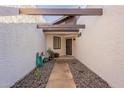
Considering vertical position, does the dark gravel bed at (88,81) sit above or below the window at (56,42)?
below

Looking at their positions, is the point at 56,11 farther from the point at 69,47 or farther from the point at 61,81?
the point at 69,47

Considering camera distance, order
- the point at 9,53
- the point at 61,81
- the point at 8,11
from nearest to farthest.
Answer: the point at 9,53 < the point at 8,11 < the point at 61,81

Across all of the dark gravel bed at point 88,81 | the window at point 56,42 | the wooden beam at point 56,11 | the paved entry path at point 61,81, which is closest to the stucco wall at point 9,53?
the wooden beam at point 56,11

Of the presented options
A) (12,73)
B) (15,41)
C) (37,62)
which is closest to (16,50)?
(15,41)

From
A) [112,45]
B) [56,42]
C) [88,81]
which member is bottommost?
[88,81]

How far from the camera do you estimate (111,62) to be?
485cm

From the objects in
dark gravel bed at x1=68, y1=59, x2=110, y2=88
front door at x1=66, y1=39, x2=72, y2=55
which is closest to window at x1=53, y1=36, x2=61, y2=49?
front door at x1=66, y1=39, x2=72, y2=55

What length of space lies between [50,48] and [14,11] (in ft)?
36.5

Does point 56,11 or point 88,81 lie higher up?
point 56,11

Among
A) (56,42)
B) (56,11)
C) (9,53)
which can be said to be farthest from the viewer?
(56,42)

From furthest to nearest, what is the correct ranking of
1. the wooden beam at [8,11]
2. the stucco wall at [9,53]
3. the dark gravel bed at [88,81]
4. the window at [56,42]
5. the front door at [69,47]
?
the front door at [69,47]
the window at [56,42]
the dark gravel bed at [88,81]
the wooden beam at [8,11]
the stucco wall at [9,53]

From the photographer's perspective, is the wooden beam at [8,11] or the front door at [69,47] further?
the front door at [69,47]

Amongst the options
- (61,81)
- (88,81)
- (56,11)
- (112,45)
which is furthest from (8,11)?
(88,81)

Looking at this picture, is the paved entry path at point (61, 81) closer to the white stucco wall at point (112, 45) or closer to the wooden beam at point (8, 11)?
the white stucco wall at point (112, 45)
